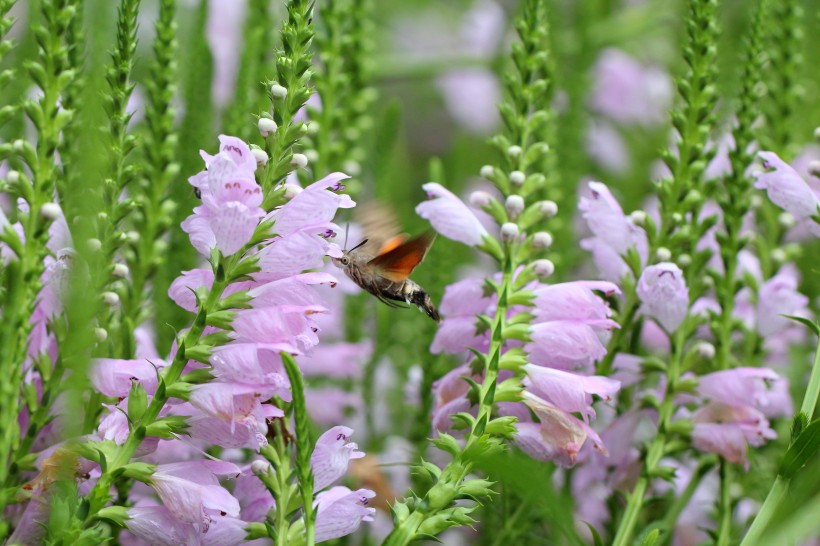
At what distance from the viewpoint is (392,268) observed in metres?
0.71

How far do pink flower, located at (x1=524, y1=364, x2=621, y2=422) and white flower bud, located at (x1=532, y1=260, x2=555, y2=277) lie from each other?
0.07 metres

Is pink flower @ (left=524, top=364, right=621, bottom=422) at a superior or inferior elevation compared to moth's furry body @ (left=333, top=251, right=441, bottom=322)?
inferior

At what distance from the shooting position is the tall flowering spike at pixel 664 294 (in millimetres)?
722

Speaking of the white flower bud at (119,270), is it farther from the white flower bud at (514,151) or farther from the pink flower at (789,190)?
the pink flower at (789,190)

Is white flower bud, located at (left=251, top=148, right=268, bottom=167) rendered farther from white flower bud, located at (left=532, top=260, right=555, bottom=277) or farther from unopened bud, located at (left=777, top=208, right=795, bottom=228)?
unopened bud, located at (left=777, top=208, right=795, bottom=228)

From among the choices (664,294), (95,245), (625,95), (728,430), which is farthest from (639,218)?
(625,95)

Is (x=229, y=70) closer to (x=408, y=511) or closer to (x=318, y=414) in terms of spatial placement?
(x=318, y=414)

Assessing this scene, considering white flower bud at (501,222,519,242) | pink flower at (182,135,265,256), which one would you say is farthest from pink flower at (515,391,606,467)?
pink flower at (182,135,265,256)

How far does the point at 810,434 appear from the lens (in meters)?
0.60

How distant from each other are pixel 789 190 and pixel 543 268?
190 mm

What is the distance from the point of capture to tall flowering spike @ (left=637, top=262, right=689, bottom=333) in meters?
0.72

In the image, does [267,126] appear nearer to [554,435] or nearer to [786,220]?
[554,435]

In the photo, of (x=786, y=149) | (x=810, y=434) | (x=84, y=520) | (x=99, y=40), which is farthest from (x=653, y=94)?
(x=84, y=520)

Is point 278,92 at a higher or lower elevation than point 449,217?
higher
